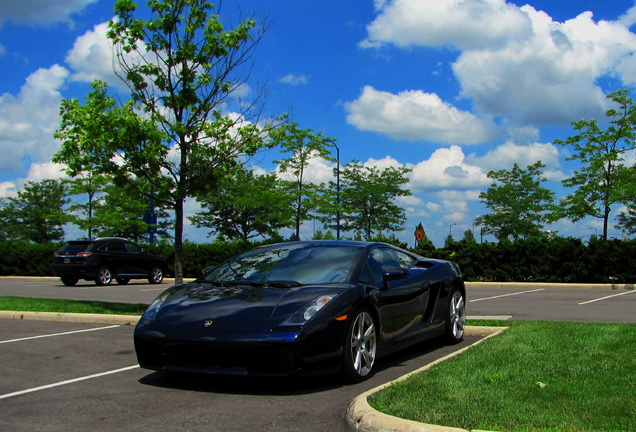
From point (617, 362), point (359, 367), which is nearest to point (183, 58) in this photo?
point (359, 367)

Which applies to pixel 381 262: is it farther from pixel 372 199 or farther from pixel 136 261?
pixel 372 199

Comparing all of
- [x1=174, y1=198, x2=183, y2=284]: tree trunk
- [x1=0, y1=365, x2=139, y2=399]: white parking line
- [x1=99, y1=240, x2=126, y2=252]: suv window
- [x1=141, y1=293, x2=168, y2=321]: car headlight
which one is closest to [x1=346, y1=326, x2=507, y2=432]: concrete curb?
[x1=141, y1=293, x2=168, y2=321]: car headlight

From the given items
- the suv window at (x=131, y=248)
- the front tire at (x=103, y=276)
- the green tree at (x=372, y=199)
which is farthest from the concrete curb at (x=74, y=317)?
the green tree at (x=372, y=199)

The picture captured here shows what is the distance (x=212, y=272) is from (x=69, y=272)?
702 inches

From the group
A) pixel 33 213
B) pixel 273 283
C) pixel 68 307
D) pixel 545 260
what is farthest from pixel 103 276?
pixel 33 213

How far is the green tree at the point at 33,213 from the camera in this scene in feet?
201

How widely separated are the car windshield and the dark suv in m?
17.4

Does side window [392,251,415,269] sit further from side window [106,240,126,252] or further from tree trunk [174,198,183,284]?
side window [106,240,126,252]

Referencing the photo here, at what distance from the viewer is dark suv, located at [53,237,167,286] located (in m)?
22.5

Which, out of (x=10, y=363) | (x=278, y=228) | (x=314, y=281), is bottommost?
(x=10, y=363)

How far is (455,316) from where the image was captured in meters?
7.73

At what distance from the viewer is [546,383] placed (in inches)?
190

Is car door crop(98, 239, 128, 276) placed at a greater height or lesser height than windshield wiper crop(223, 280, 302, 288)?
greater

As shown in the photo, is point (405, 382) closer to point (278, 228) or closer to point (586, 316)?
point (586, 316)
